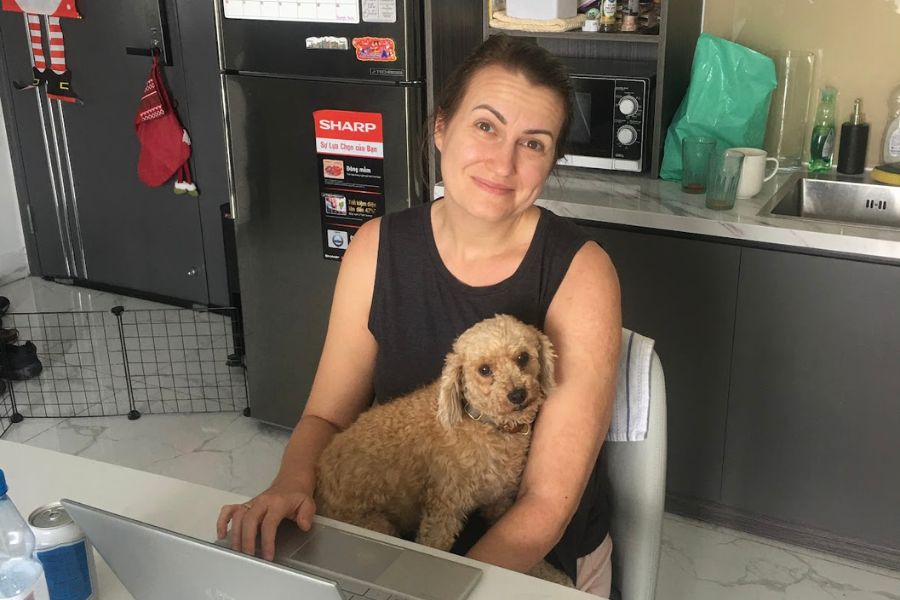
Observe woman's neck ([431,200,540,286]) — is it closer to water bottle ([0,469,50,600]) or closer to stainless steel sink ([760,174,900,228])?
water bottle ([0,469,50,600])

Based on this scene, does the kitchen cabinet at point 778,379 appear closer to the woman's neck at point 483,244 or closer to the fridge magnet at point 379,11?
the fridge magnet at point 379,11

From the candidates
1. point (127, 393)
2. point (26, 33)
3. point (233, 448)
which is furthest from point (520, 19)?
point (26, 33)

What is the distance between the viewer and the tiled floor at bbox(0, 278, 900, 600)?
231 cm

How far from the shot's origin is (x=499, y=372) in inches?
50.9

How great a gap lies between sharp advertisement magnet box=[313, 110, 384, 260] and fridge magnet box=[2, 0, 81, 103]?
1.74m

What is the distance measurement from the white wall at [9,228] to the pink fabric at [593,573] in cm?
363

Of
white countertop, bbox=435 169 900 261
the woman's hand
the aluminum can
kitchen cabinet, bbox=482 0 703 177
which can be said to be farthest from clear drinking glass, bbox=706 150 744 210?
the aluminum can

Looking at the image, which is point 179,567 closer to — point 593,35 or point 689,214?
point 689,214

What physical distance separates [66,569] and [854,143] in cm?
234

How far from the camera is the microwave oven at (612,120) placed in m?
2.54

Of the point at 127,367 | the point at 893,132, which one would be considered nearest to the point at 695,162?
the point at 893,132

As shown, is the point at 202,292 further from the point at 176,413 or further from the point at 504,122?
the point at 504,122

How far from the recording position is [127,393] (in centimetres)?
328

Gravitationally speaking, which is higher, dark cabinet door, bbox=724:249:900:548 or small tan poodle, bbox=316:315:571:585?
small tan poodle, bbox=316:315:571:585
